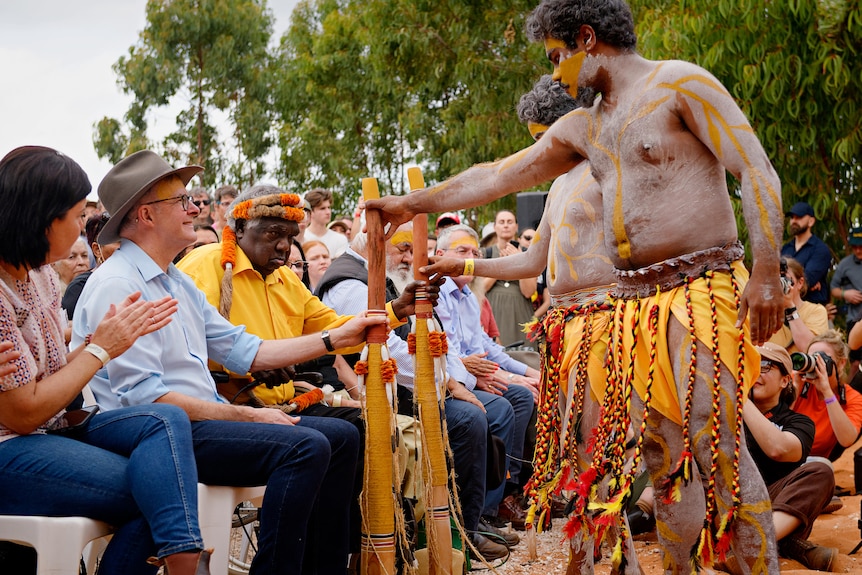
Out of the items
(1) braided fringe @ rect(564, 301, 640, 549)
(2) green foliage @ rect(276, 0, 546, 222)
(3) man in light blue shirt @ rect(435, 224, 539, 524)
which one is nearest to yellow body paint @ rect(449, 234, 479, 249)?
(3) man in light blue shirt @ rect(435, 224, 539, 524)

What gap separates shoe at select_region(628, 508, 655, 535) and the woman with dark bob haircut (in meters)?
3.42

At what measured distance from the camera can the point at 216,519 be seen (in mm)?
3760

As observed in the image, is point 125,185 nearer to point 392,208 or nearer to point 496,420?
point 392,208

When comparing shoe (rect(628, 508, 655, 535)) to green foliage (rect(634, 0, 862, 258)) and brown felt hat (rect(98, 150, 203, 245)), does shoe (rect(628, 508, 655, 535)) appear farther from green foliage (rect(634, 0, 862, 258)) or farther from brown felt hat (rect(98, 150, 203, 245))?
green foliage (rect(634, 0, 862, 258))

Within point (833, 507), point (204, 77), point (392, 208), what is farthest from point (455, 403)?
point (204, 77)

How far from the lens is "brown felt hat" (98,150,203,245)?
3.96m

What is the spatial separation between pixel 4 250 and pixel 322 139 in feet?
68.6

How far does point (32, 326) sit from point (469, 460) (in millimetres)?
2867

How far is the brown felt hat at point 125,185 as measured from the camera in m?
3.96

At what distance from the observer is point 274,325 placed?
4902 mm

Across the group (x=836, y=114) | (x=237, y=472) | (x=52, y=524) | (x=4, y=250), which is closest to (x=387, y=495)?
(x=237, y=472)

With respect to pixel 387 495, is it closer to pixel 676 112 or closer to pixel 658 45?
pixel 676 112

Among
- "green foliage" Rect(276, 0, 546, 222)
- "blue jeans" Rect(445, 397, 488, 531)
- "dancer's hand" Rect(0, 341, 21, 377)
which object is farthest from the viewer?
"green foliage" Rect(276, 0, 546, 222)

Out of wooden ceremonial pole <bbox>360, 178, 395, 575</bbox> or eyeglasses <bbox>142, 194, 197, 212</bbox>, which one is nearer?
eyeglasses <bbox>142, 194, 197, 212</bbox>
